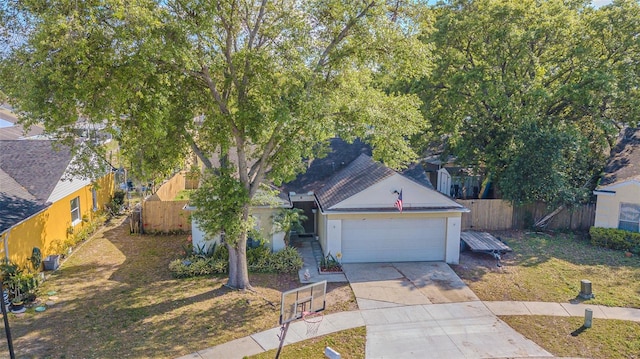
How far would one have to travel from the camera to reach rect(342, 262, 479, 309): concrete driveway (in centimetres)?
1338

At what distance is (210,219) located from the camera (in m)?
12.5

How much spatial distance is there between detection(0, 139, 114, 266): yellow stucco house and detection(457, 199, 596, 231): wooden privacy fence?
15.7 metres

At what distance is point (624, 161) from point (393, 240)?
1233 cm

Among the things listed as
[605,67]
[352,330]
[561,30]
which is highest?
[561,30]

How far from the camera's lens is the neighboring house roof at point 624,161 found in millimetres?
19047

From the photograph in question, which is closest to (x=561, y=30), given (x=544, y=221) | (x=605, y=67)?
(x=605, y=67)

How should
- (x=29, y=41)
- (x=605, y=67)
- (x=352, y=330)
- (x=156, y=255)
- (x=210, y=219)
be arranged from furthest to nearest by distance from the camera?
1. (x=605, y=67)
2. (x=156, y=255)
3. (x=210, y=219)
4. (x=352, y=330)
5. (x=29, y=41)

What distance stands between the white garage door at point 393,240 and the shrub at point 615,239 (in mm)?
7509

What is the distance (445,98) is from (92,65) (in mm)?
15905

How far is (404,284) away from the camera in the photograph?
1457 cm

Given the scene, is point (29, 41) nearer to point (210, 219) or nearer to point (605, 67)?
point (210, 219)

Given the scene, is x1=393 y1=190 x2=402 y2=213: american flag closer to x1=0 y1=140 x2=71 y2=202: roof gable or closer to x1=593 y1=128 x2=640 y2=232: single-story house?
x1=593 y1=128 x2=640 y2=232: single-story house

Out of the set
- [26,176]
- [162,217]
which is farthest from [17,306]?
[162,217]

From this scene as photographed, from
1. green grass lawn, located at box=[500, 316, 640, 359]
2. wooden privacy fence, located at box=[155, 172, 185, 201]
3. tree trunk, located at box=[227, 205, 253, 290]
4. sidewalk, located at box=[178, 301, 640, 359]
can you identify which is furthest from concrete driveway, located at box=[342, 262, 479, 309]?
wooden privacy fence, located at box=[155, 172, 185, 201]
